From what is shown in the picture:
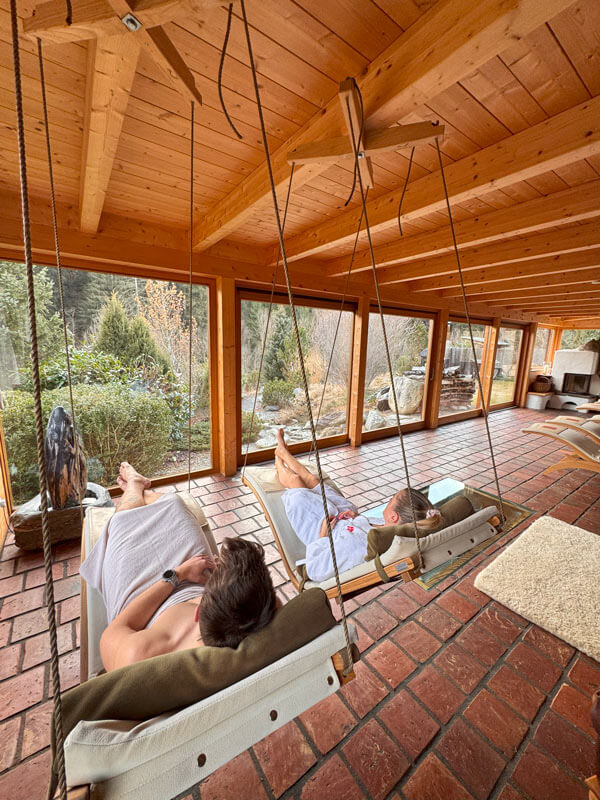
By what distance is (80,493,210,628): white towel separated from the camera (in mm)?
1211

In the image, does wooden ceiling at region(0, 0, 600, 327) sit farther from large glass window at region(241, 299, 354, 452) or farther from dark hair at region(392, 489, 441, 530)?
dark hair at region(392, 489, 441, 530)

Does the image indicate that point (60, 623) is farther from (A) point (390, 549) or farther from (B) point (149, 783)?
(A) point (390, 549)

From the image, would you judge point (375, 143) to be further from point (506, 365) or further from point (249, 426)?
point (506, 365)

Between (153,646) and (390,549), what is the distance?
79 cm

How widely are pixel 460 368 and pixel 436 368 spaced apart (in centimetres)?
79

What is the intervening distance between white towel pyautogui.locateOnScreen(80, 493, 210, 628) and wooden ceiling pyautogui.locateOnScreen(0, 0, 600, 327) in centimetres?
159

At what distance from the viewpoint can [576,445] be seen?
129 inches

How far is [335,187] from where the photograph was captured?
79.4 inches

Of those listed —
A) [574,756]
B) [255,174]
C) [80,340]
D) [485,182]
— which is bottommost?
[574,756]

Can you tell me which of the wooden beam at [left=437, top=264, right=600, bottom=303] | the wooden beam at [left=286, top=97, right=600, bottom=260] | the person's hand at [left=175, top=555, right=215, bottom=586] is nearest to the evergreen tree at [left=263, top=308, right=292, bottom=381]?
the wooden beam at [left=286, top=97, right=600, bottom=260]

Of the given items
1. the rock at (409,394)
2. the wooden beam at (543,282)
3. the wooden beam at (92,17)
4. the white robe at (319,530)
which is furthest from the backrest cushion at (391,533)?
the rock at (409,394)

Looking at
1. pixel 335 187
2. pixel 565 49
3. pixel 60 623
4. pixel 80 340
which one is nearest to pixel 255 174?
pixel 335 187

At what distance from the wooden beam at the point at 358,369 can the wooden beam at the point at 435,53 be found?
3.01 metres

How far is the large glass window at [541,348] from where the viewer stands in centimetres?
792
